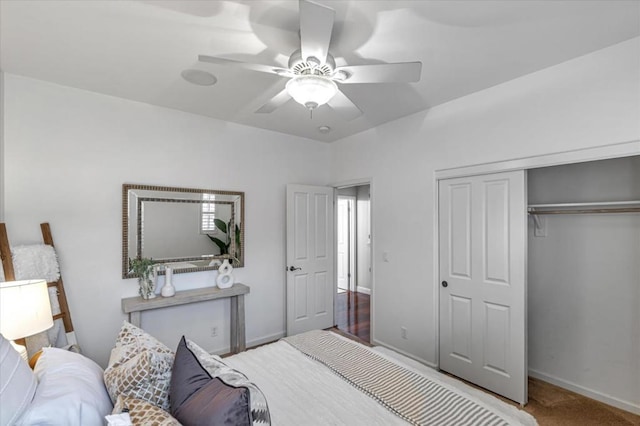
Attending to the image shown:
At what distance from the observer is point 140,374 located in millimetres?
1238

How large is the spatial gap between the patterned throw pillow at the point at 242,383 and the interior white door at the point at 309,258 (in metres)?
2.45

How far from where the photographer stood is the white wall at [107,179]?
2482mm

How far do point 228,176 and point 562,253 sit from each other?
3.49 metres

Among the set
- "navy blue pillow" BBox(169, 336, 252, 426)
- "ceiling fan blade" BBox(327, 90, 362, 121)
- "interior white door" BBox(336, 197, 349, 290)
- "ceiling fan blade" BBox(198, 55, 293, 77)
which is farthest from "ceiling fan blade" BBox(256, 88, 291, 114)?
"interior white door" BBox(336, 197, 349, 290)

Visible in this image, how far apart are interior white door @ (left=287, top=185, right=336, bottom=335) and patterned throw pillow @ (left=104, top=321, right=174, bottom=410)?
8.18ft

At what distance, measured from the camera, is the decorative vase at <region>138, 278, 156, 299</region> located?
2848 mm

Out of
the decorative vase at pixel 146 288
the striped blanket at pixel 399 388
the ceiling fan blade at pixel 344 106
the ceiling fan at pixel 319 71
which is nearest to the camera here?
the striped blanket at pixel 399 388

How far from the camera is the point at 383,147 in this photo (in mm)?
3598

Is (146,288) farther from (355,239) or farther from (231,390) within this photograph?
(355,239)

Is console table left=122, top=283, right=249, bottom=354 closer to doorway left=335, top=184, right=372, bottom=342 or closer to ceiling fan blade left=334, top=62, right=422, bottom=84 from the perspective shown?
ceiling fan blade left=334, top=62, right=422, bottom=84

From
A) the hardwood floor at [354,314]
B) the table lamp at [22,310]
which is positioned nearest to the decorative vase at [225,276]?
the table lamp at [22,310]

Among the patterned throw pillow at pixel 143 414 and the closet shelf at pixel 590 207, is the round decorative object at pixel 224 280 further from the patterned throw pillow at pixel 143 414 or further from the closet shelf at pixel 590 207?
the closet shelf at pixel 590 207

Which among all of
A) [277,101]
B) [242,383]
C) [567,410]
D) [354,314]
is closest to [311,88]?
[277,101]

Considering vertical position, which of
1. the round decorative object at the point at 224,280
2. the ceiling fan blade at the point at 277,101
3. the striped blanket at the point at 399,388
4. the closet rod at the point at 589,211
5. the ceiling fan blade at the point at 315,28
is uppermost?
the ceiling fan blade at the point at 315,28
